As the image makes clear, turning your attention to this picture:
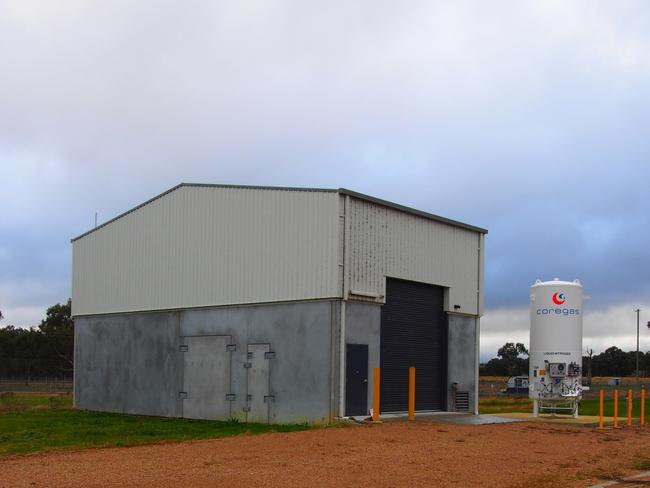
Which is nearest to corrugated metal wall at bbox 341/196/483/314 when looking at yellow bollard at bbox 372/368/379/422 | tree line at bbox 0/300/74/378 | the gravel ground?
yellow bollard at bbox 372/368/379/422

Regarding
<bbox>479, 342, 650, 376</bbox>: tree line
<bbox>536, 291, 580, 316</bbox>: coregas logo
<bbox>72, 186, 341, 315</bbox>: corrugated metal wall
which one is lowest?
<bbox>479, 342, 650, 376</bbox>: tree line

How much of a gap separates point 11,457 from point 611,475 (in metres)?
11.4

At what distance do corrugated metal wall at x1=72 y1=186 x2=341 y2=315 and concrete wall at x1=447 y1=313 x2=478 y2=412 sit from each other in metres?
6.59

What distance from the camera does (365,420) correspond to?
2288 centimetres

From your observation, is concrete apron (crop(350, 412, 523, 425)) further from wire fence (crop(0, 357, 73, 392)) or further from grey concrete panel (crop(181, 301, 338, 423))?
wire fence (crop(0, 357, 73, 392))

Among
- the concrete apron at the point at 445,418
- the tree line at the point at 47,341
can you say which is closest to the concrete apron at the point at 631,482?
the concrete apron at the point at 445,418

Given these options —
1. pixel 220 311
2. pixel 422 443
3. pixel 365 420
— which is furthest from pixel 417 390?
pixel 422 443

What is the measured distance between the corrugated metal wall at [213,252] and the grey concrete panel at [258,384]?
65.0 inches

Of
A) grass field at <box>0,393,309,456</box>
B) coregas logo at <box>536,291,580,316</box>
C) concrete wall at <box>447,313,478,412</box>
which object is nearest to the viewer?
grass field at <box>0,393,309,456</box>

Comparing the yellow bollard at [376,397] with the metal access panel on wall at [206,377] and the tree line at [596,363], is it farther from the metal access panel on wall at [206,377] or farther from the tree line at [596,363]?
the tree line at [596,363]

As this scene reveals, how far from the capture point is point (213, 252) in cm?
2750

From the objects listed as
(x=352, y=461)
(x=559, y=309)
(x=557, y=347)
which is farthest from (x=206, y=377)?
(x=352, y=461)

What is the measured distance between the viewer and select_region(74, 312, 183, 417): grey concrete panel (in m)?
29.1

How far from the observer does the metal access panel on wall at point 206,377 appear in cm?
2664
